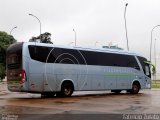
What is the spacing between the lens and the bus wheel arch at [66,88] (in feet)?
78.7

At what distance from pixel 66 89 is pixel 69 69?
3.84 ft

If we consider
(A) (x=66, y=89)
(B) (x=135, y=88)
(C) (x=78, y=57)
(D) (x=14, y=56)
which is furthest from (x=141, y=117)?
(B) (x=135, y=88)

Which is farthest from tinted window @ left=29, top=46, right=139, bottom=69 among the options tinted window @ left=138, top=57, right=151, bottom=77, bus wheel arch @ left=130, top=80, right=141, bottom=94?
bus wheel arch @ left=130, top=80, right=141, bottom=94

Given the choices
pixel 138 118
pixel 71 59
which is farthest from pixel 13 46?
pixel 138 118

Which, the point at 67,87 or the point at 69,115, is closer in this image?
the point at 69,115

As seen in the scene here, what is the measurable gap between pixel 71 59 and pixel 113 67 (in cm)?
429

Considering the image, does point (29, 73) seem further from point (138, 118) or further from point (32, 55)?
point (138, 118)

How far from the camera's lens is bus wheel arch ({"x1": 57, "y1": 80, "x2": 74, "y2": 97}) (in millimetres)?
24000

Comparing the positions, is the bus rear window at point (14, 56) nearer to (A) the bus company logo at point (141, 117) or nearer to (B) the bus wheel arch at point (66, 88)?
(B) the bus wheel arch at point (66, 88)

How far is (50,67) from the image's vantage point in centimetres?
2311

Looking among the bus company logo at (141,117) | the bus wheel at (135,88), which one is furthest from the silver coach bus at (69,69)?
the bus company logo at (141,117)

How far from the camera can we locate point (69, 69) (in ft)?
79.6

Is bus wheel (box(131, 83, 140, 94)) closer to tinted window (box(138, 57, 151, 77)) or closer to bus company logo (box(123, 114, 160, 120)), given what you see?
tinted window (box(138, 57, 151, 77))

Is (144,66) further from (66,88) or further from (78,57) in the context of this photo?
(66,88)
